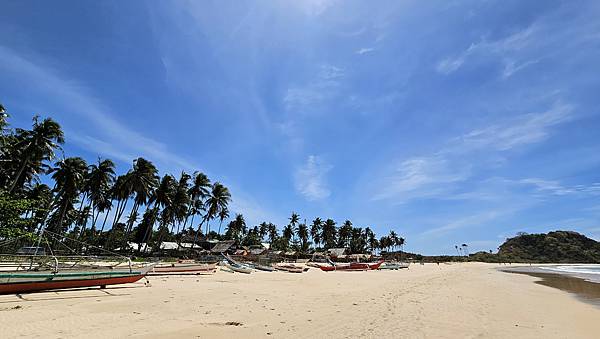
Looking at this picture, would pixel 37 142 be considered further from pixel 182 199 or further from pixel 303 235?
pixel 303 235

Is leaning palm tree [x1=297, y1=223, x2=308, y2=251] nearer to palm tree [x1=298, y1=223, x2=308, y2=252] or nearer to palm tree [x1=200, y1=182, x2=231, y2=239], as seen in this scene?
palm tree [x1=298, y1=223, x2=308, y2=252]

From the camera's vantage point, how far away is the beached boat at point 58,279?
1055 cm

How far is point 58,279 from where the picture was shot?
11734mm

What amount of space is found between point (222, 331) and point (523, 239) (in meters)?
192

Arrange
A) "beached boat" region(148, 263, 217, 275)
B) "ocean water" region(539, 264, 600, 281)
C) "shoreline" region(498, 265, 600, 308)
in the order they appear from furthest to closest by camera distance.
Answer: "ocean water" region(539, 264, 600, 281) < "beached boat" region(148, 263, 217, 275) < "shoreline" region(498, 265, 600, 308)

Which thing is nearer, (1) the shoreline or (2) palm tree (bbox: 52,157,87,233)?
(1) the shoreline

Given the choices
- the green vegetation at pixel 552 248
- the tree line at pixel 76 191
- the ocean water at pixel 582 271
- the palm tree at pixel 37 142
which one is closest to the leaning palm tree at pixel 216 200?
the tree line at pixel 76 191

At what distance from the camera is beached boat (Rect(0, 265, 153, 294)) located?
1055 centimetres

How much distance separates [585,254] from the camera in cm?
12912

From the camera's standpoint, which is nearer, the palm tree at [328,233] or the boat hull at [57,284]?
the boat hull at [57,284]

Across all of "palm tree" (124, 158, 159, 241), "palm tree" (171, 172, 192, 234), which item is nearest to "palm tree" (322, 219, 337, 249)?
"palm tree" (171, 172, 192, 234)

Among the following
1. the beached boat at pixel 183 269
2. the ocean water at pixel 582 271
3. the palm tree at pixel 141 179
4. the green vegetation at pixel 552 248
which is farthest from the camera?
the green vegetation at pixel 552 248

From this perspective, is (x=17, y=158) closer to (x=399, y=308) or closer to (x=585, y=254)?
(x=399, y=308)

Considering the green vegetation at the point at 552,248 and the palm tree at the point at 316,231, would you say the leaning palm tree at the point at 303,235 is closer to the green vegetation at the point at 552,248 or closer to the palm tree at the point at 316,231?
the palm tree at the point at 316,231
